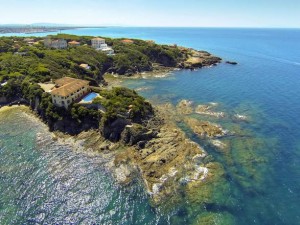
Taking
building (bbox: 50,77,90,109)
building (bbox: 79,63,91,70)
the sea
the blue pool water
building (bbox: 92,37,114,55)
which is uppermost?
building (bbox: 50,77,90,109)

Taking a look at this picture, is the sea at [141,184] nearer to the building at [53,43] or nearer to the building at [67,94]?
the building at [67,94]

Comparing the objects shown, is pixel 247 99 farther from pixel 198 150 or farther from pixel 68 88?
pixel 68 88

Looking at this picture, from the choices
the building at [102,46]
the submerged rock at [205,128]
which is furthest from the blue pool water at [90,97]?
the building at [102,46]

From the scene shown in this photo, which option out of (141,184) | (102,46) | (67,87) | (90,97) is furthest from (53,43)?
(141,184)

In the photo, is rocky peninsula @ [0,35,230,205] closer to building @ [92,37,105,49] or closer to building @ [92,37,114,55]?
building @ [92,37,114,55]

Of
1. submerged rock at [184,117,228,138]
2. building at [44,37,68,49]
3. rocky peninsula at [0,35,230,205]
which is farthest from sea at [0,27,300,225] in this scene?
building at [44,37,68,49]

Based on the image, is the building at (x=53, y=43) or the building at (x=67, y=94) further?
the building at (x=53, y=43)

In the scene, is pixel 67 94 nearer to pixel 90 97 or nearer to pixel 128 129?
pixel 90 97

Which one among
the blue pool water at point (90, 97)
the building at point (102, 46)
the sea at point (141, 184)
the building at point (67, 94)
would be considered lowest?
the sea at point (141, 184)
